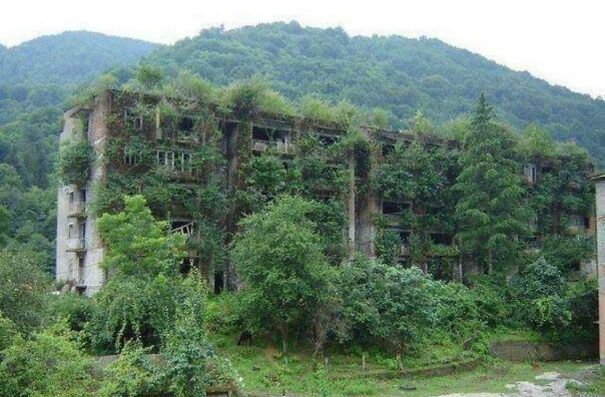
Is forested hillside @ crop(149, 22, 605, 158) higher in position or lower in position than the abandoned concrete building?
higher

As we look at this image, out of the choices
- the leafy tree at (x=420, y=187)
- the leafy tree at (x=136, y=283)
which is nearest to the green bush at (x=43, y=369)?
the leafy tree at (x=136, y=283)

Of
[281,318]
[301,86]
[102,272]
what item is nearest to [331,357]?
[281,318]

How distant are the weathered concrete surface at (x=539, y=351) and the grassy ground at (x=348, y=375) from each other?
7.72 feet

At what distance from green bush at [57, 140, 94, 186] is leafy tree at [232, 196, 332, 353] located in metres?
11.4

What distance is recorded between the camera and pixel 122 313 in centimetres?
2486

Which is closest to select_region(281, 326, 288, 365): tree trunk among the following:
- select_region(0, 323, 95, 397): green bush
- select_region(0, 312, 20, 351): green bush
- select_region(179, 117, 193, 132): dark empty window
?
select_region(0, 323, 95, 397): green bush

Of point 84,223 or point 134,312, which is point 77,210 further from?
point 134,312

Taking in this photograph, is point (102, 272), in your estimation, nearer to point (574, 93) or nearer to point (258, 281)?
point (258, 281)

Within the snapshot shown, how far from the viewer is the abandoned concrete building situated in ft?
113

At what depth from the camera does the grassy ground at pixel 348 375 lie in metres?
25.4

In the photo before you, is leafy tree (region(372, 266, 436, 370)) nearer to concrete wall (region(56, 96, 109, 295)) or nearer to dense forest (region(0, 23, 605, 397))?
dense forest (region(0, 23, 605, 397))

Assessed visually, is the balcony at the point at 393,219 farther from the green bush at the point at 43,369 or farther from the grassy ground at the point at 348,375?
the green bush at the point at 43,369

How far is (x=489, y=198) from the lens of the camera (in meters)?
39.2

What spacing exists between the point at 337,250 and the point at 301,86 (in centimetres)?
3444
